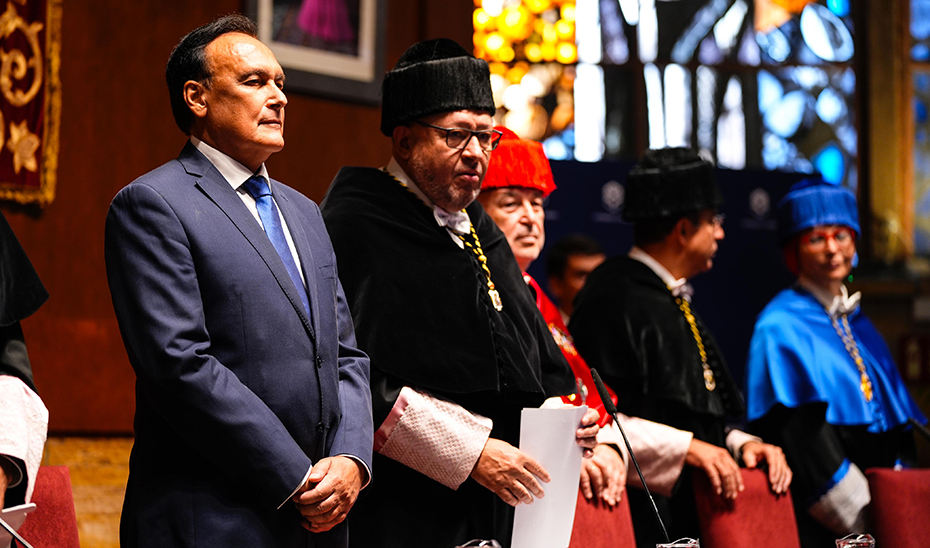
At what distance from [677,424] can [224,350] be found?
189 centimetres

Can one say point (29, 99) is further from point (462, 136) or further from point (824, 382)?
point (824, 382)

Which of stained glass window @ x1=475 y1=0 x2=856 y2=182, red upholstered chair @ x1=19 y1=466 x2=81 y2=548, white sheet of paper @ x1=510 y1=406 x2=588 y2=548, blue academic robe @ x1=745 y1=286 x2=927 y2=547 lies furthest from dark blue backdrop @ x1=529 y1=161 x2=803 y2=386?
red upholstered chair @ x1=19 y1=466 x2=81 y2=548

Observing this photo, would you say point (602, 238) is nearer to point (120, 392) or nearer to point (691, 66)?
point (691, 66)

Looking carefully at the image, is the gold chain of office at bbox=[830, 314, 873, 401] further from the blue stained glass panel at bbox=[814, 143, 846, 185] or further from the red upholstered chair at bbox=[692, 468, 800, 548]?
the blue stained glass panel at bbox=[814, 143, 846, 185]

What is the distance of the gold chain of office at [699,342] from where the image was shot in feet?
11.4

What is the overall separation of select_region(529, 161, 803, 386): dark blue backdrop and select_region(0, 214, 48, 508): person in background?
3961 millimetres

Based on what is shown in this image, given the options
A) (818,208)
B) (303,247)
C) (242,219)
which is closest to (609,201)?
(818,208)

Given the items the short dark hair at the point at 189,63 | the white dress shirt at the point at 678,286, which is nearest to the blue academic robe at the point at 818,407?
the white dress shirt at the point at 678,286

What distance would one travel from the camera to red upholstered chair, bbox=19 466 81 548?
2.21m

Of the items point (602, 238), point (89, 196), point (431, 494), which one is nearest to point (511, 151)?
point (431, 494)

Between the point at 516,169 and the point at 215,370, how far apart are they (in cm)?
153

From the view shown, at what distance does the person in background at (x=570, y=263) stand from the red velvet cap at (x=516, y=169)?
2.17 metres

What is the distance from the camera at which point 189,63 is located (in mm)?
2170

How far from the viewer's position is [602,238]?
5.95m
